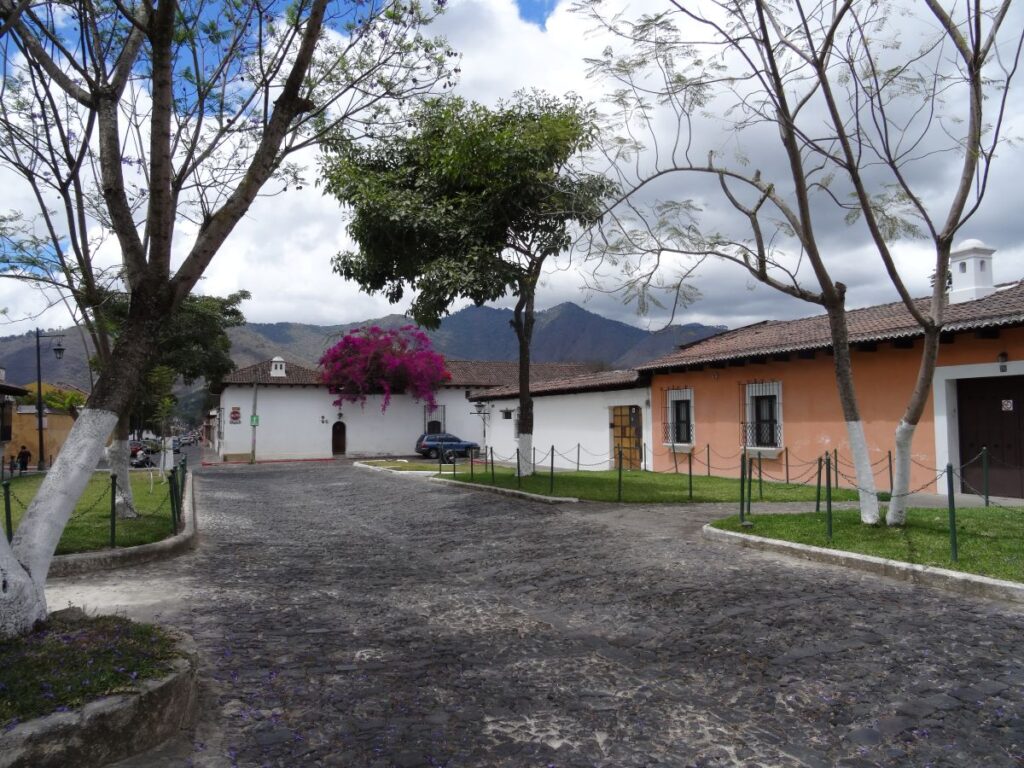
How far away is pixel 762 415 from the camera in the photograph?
17.1 metres

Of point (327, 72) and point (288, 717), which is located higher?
point (327, 72)

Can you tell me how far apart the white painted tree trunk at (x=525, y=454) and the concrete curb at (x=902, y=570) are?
8.40 metres

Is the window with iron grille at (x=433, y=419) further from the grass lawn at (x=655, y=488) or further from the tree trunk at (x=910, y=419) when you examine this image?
the tree trunk at (x=910, y=419)

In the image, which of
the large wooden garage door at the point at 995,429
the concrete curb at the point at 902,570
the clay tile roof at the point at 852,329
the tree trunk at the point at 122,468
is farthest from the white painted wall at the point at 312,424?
the concrete curb at the point at 902,570

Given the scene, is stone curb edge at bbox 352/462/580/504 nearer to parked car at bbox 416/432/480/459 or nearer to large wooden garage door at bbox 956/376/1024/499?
large wooden garage door at bbox 956/376/1024/499

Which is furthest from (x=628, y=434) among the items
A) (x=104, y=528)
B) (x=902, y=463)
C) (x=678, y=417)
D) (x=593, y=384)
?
(x=104, y=528)

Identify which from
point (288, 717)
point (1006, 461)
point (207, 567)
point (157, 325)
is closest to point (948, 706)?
point (288, 717)

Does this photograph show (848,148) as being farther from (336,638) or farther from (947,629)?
(336,638)

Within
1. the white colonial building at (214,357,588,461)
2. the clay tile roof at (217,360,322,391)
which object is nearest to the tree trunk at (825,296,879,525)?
the white colonial building at (214,357,588,461)

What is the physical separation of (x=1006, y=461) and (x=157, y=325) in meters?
12.9

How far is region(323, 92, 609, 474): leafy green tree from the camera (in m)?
14.2

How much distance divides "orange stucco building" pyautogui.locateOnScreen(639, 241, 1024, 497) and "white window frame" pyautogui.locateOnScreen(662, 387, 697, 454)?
0.10ft

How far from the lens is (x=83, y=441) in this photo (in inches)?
182

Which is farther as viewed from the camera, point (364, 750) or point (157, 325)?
point (157, 325)
